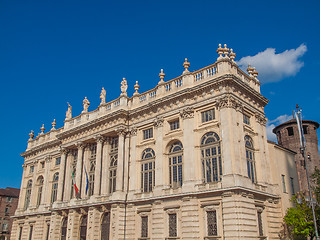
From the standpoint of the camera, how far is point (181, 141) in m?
28.6

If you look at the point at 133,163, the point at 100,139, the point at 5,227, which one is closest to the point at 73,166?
the point at 100,139

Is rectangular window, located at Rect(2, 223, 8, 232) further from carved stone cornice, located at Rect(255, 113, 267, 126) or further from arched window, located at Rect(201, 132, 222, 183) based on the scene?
carved stone cornice, located at Rect(255, 113, 267, 126)

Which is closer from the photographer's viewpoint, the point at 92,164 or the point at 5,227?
the point at 92,164

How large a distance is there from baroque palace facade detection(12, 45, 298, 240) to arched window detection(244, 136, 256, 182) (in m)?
0.09

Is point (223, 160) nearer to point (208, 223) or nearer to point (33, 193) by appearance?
point (208, 223)

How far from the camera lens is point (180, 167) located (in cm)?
2845

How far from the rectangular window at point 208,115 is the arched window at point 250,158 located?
135 inches

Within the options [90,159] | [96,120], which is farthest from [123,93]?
[90,159]

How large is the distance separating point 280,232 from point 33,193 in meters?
32.3

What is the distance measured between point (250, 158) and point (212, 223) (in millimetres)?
6629

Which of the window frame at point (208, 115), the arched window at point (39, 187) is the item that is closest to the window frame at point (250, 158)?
the window frame at point (208, 115)

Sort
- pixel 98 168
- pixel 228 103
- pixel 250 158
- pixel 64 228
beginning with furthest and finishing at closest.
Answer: pixel 64 228 → pixel 98 168 → pixel 250 158 → pixel 228 103

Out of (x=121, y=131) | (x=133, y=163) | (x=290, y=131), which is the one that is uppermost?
(x=290, y=131)

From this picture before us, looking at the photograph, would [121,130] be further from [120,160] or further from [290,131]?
[290,131]
